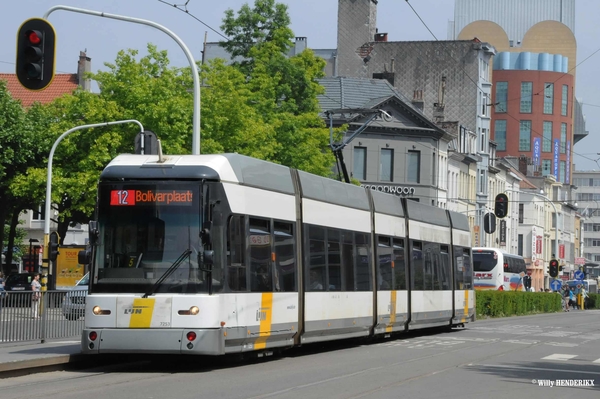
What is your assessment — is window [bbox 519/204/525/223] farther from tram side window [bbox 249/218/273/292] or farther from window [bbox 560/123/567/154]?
tram side window [bbox 249/218/273/292]

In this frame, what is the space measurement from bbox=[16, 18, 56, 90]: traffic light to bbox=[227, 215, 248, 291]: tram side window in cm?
344

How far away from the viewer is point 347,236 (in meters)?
22.3

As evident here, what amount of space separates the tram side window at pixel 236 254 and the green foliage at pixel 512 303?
30797mm

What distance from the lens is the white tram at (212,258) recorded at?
16547 mm

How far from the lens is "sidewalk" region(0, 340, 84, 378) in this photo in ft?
53.0

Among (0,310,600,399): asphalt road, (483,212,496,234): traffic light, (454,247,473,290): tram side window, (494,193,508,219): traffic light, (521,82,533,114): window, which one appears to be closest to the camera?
(0,310,600,399): asphalt road

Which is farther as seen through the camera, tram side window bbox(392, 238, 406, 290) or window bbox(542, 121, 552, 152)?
window bbox(542, 121, 552, 152)

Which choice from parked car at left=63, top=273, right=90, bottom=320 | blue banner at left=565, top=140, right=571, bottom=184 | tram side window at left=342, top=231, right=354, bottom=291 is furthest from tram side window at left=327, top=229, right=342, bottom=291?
blue banner at left=565, top=140, right=571, bottom=184

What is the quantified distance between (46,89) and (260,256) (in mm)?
63497

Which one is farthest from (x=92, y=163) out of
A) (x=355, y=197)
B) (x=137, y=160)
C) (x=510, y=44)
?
(x=510, y=44)

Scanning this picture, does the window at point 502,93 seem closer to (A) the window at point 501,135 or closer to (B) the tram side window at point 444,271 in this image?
(A) the window at point 501,135

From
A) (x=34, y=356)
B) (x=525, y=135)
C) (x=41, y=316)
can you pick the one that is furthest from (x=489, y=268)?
(x=525, y=135)

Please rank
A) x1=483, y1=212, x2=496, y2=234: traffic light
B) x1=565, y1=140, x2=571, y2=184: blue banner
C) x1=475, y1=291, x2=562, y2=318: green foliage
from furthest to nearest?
x1=565, y1=140, x2=571, y2=184: blue banner → x1=483, y1=212, x2=496, y2=234: traffic light → x1=475, y1=291, x2=562, y2=318: green foliage

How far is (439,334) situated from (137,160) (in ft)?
48.0
